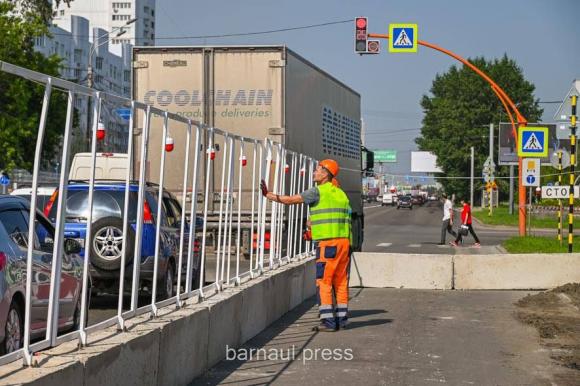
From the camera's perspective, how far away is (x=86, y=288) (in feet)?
21.6

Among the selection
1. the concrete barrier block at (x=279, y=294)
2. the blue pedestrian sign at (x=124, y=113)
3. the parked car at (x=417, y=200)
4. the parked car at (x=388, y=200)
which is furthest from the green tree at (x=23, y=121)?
the parked car at (x=388, y=200)

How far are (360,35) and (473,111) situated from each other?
8204 centimetres

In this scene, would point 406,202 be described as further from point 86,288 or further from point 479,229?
point 86,288

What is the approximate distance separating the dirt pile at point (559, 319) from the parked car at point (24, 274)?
13.8ft

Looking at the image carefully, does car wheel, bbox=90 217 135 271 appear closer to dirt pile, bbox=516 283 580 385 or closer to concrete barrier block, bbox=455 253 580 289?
dirt pile, bbox=516 283 580 385

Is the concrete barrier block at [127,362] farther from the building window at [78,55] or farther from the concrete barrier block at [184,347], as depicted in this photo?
the building window at [78,55]

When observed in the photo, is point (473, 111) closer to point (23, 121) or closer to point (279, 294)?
point (279, 294)

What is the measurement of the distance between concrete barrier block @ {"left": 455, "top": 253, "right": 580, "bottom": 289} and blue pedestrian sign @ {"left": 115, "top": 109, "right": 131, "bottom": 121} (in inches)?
454

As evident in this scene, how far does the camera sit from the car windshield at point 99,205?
23.9 ft

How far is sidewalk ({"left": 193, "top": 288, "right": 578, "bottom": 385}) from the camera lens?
8867 mm

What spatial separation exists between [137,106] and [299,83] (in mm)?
14173

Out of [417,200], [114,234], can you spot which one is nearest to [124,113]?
[114,234]

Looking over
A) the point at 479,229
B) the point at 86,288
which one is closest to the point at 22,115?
the point at 86,288

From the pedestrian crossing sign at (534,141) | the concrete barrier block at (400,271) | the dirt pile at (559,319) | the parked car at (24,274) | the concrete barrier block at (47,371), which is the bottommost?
the dirt pile at (559,319)
